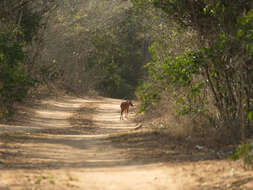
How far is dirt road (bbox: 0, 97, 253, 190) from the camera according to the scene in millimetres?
7441

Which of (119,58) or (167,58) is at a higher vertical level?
(167,58)

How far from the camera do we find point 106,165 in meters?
9.12

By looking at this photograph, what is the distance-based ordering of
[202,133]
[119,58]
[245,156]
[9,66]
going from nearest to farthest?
1. [245,156]
2. [202,133]
3. [9,66]
4. [119,58]

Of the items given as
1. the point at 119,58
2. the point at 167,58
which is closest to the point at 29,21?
the point at 167,58

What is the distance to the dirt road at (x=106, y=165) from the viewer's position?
744cm

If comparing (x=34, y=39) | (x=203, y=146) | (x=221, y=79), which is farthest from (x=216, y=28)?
(x=34, y=39)

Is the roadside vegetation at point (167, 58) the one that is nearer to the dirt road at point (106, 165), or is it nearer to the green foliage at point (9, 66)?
the green foliage at point (9, 66)

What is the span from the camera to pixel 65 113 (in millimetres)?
22734

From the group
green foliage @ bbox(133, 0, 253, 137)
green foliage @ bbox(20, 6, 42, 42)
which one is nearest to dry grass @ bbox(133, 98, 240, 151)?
green foliage @ bbox(133, 0, 253, 137)

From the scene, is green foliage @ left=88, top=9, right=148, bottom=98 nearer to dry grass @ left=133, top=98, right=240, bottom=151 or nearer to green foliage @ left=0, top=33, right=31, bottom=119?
green foliage @ left=0, top=33, right=31, bottom=119

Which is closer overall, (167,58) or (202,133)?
(202,133)

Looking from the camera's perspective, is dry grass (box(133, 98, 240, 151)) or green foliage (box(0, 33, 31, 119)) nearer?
dry grass (box(133, 98, 240, 151))

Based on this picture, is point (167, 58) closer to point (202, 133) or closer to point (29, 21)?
point (202, 133)

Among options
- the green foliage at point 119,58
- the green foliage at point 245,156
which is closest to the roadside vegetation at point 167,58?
the green foliage at point 245,156
